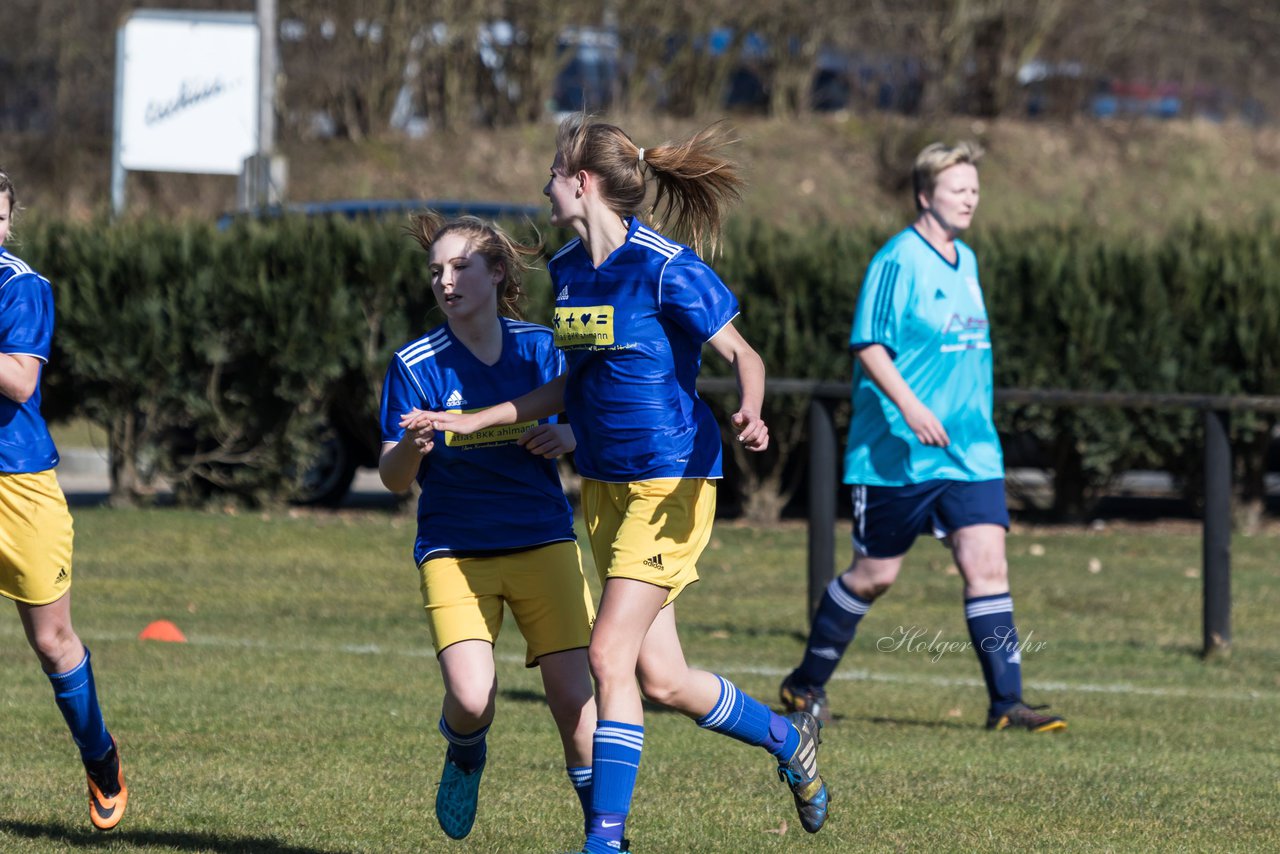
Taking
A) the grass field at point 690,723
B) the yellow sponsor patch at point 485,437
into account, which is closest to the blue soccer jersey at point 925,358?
the grass field at point 690,723

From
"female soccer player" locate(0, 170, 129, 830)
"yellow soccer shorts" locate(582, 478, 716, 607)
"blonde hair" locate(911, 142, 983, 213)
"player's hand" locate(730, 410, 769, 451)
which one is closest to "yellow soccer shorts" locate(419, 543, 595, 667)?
"yellow soccer shorts" locate(582, 478, 716, 607)

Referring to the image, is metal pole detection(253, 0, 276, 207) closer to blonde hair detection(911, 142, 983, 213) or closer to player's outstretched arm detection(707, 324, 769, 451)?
blonde hair detection(911, 142, 983, 213)

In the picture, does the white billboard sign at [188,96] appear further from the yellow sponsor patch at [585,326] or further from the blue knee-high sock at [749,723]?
the blue knee-high sock at [749,723]

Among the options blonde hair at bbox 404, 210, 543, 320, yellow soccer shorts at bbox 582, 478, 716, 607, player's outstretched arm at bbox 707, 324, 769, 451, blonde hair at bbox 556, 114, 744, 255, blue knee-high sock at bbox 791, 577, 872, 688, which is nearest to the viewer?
player's outstretched arm at bbox 707, 324, 769, 451

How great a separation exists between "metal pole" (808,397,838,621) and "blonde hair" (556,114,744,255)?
11.9 ft

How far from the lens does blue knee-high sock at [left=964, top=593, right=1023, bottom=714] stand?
675 cm

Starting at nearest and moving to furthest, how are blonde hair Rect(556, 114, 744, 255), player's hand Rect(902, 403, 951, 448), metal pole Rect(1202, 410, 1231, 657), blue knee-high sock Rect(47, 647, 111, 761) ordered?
blonde hair Rect(556, 114, 744, 255), blue knee-high sock Rect(47, 647, 111, 761), player's hand Rect(902, 403, 951, 448), metal pole Rect(1202, 410, 1231, 657)

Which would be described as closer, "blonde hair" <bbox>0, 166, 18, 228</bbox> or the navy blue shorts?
"blonde hair" <bbox>0, 166, 18, 228</bbox>

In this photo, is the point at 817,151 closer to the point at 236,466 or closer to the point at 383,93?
the point at 383,93

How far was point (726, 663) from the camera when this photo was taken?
838 centimetres

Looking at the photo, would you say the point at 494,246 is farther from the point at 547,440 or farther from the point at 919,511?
the point at 919,511

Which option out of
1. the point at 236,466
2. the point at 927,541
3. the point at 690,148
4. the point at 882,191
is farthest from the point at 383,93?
the point at 690,148

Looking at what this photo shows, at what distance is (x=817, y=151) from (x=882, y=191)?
1439 millimetres

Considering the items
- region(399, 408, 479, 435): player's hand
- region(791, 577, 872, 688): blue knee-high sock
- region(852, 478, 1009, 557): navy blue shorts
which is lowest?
region(791, 577, 872, 688): blue knee-high sock
